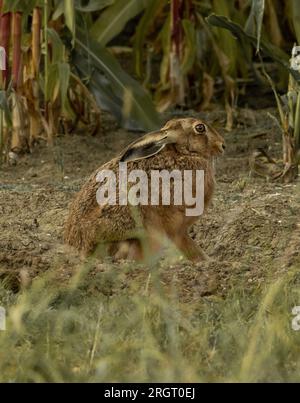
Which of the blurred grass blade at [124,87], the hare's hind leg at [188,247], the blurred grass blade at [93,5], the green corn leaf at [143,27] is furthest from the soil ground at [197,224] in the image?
the blurred grass blade at [93,5]

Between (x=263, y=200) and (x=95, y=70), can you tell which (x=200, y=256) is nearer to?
(x=263, y=200)

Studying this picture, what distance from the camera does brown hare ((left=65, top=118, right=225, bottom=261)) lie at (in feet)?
20.5

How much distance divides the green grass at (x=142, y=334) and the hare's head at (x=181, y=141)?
37.1 inches

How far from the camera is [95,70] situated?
31.6ft

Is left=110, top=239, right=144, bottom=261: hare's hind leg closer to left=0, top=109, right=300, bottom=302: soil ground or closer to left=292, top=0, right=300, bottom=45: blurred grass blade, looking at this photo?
left=0, top=109, right=300, bottom=302: soil ground

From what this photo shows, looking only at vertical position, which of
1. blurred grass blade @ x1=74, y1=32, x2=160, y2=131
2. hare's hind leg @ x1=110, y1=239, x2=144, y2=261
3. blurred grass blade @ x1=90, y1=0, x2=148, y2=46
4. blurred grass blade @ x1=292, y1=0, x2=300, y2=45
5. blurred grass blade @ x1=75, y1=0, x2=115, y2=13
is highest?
blurred grass blade @ x1=90, y1=0, x2=148, y2=46

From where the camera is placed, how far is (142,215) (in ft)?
20.7

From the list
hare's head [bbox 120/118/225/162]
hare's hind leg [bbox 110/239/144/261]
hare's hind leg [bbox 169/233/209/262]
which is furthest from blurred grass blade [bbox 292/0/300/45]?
hare's hind leg [bbox 110/239/144/261]

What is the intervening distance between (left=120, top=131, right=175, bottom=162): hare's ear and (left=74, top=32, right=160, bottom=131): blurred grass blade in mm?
2927

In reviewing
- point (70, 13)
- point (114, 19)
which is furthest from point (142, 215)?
point (114, 19)

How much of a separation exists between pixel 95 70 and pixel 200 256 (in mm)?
3623

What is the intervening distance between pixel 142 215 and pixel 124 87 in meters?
3.34

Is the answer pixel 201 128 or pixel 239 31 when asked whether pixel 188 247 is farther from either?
pixel 239 31

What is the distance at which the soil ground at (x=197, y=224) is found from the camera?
581 centimetres
